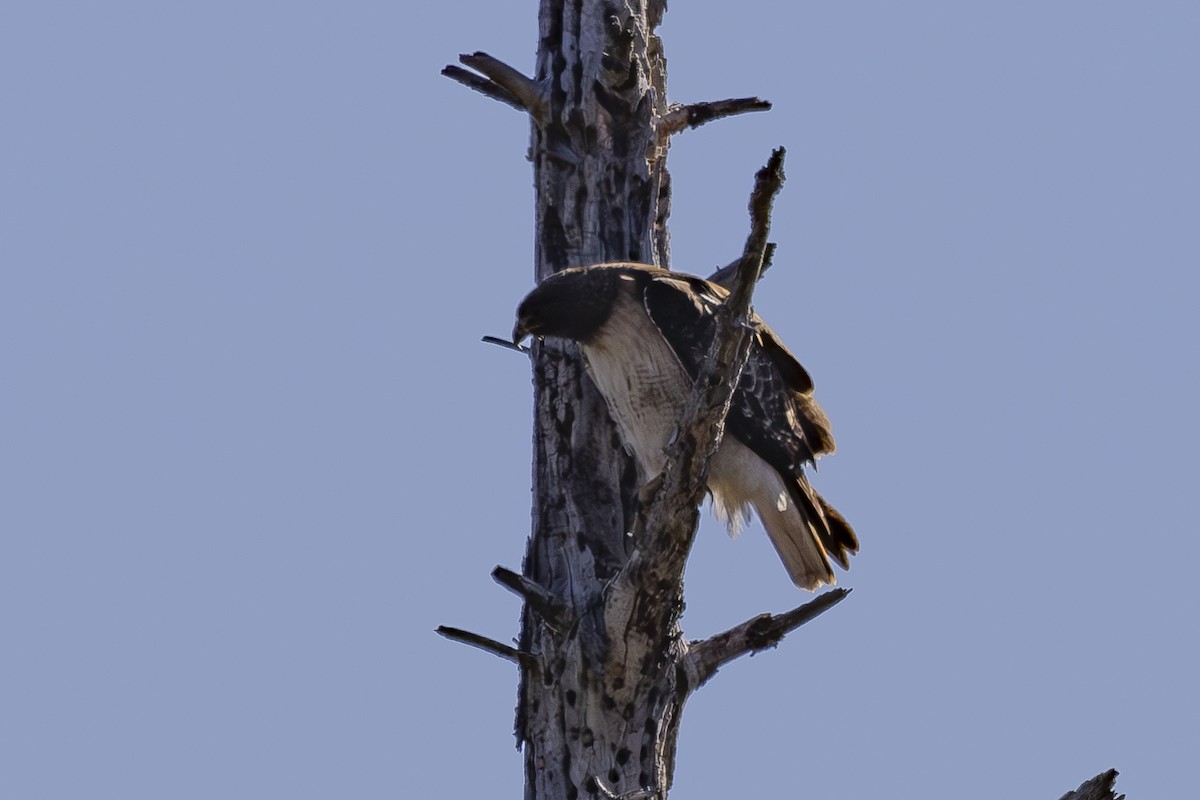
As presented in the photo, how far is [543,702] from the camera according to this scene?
5.79 m

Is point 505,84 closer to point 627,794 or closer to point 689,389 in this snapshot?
point 689,389

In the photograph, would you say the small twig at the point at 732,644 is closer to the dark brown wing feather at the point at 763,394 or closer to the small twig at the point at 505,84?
the dark brown wing feather at the point at 763,394

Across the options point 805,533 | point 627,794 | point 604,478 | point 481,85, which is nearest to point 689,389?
point 604,478

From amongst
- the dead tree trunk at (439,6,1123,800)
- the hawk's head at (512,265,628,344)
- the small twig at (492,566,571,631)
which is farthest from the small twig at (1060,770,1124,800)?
the hawk's head at (512,265,628,344)

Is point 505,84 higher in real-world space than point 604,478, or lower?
higher

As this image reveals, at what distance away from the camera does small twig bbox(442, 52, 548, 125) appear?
6.50m

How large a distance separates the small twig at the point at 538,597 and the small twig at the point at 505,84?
6.60 feet

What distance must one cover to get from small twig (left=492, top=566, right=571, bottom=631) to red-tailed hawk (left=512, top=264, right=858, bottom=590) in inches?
32.0

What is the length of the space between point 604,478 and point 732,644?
33.8 inches

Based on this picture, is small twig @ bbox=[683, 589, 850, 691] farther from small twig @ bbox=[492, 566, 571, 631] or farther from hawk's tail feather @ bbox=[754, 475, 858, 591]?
hawk's tail feather @ bbox=[754, 475, 858, 591]

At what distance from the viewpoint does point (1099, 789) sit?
4527 millimetres

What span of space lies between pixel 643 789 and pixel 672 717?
13.0 inches

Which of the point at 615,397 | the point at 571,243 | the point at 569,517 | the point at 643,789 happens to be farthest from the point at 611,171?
the point at 643,789

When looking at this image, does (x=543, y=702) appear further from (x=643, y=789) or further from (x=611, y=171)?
(x=611, y=171)
